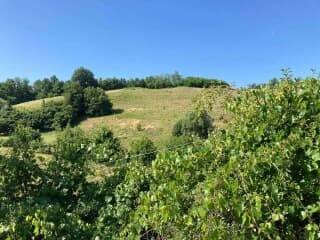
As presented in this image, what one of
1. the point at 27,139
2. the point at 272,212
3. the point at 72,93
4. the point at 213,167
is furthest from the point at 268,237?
the point at 72,93

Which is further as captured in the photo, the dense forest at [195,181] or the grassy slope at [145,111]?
the grassy slope at [145,111]

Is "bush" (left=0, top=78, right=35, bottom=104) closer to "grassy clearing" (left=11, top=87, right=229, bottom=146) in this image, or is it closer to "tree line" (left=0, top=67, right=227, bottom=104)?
"tree line" (left=0, top=67, right=227, bottom=104)

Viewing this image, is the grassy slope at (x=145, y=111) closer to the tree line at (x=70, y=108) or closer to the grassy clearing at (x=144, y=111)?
the grassy clearing at (x=144, y=111)

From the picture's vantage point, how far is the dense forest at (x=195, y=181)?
11.8 ft

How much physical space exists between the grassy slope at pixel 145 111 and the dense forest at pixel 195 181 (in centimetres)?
4365

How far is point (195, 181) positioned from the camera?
4363 millimetres

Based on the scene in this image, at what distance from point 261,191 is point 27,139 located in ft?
11.9

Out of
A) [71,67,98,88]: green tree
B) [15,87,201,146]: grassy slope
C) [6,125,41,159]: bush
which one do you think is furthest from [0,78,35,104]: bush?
[6,125,41,159]: bush

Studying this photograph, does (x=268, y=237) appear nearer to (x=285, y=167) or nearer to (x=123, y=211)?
(x=285, y=167)

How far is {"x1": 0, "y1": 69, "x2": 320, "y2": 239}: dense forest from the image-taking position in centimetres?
359

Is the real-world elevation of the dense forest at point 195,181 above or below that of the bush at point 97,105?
above

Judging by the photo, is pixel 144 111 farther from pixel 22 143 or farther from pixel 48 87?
pixel 22 143

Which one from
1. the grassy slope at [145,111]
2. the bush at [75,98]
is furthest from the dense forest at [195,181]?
the bush at [75,98]

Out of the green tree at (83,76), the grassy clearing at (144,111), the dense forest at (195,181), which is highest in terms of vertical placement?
the green tree at (83,76)
